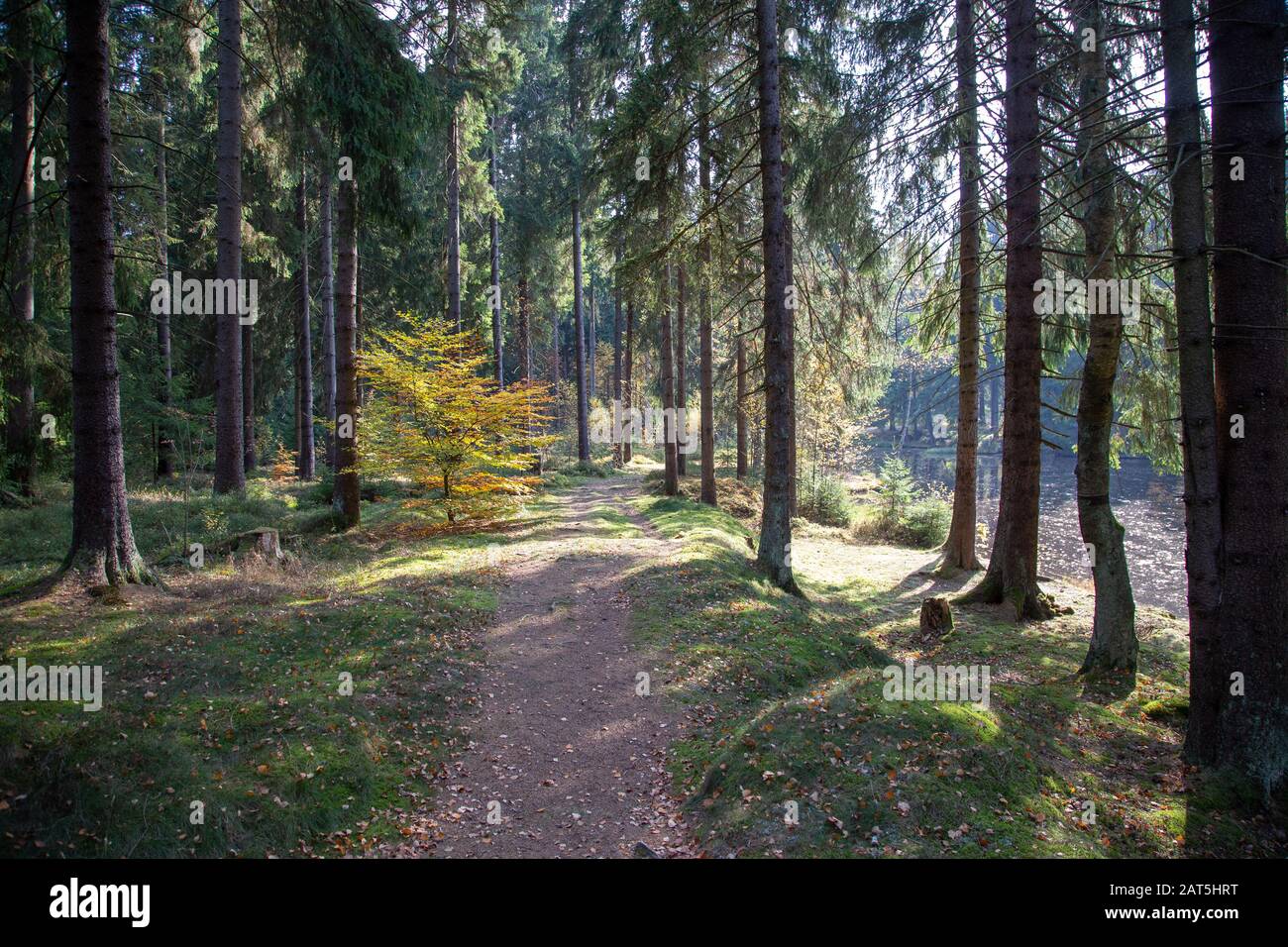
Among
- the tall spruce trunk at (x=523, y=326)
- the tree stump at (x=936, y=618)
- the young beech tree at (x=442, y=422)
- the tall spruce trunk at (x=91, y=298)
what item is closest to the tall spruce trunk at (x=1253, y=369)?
the tree stump at (x=936, y=618)

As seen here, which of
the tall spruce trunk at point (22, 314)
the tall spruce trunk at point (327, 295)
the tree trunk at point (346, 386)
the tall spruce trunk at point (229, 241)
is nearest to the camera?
the tall spruce trunk at point (22, 314)

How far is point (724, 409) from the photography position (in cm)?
2148

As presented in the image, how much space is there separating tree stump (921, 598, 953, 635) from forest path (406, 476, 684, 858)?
14.0 feet

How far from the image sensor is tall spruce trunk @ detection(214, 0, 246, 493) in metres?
12.4

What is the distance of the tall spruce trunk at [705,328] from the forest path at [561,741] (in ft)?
21.8

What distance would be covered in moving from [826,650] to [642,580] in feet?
10.6

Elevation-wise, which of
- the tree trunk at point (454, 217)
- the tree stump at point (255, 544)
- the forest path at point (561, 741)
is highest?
the tree trunk at point (454, 217)

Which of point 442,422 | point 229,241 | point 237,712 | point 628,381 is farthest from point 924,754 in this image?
point 628,381

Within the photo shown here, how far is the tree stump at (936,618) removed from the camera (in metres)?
9.29

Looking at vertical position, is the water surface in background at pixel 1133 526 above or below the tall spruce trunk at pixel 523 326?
below

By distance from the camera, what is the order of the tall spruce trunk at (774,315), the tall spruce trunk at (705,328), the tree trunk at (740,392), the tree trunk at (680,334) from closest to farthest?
1. the tall spruce trunk at (774,315)
2. the tall spruce trunk at (705,328)
3. the tree trunk at (680,334)
4. the tree trunk at (740,392)

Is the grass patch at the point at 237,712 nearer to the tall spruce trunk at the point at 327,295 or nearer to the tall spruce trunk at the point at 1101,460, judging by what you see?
the tall spruce trunk at the point at 1101,460

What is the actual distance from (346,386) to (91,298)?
5854 mm

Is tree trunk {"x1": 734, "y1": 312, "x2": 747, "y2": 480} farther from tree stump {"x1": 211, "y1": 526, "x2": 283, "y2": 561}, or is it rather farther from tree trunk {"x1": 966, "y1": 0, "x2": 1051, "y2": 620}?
tree stump {"x1": 211, "y1": 526, "x2": 283, "y2": 561}
